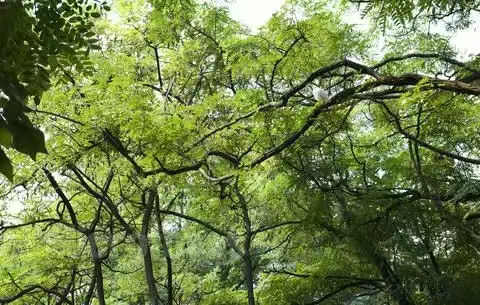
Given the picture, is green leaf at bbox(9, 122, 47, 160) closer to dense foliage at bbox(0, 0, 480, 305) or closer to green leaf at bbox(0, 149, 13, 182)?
green leaf at bbox(0, 149, 13, 182)

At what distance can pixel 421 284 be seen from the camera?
226 inches

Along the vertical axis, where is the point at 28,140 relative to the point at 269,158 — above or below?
below

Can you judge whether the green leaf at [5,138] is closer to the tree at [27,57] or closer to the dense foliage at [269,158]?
the tree at [27,57]

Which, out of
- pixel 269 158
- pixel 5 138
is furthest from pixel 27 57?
pixel 269 158

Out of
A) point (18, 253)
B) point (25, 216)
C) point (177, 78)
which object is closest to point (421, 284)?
point (177, 78)

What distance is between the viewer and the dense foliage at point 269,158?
15.7 feet

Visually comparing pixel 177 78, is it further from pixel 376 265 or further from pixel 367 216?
pixel 376 265

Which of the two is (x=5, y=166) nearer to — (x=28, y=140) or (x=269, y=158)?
(x=28, y=140)

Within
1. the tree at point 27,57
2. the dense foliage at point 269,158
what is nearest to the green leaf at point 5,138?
the tree at point 27,57

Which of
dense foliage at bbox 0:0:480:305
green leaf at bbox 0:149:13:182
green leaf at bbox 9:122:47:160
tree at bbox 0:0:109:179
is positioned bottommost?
green leaf at bbox 0:149:13:182

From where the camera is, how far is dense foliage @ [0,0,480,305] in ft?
15.7

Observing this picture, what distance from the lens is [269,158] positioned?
5.04 m

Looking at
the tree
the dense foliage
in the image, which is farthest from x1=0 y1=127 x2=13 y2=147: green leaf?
the dense foliage

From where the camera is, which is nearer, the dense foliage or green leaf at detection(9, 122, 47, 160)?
green leaf at detection(9, 122, 47, 160)
